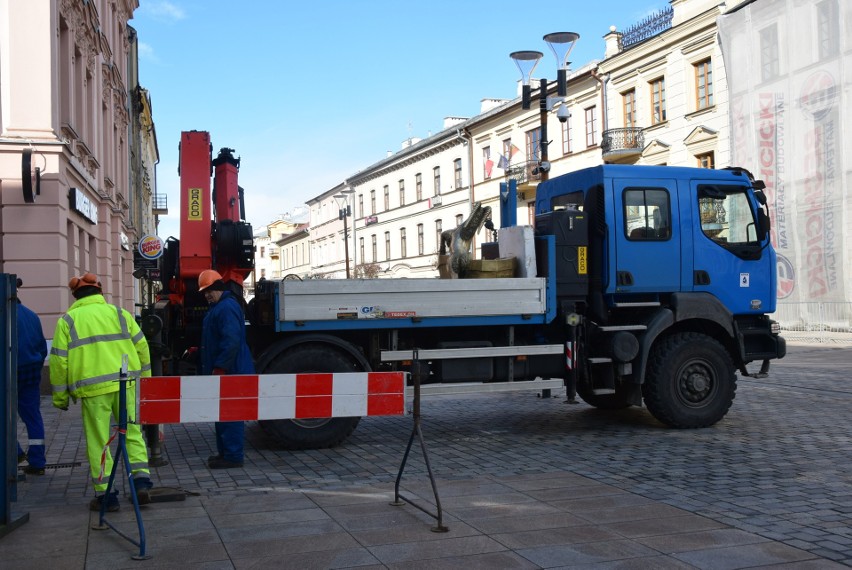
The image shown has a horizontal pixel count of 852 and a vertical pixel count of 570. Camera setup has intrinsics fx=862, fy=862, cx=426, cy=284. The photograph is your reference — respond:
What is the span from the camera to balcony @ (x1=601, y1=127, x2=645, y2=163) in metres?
32.0

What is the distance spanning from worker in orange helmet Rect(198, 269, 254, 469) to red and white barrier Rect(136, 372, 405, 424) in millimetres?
1554

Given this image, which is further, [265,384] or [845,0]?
[845,0]

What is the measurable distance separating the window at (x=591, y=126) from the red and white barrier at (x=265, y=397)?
100 ft

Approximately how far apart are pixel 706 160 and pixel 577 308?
22.0m

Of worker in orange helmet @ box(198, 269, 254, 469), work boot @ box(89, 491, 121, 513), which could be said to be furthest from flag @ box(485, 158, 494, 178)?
work boot @ box(89, 491, 121, 513)

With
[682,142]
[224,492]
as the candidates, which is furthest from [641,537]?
[682,142]

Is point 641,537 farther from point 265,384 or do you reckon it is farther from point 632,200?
point 632,200

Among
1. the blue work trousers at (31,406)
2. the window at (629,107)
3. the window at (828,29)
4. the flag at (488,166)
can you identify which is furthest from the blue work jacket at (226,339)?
the flag at (488,166)

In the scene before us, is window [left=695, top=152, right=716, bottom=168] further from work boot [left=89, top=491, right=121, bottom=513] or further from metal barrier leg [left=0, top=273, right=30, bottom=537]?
metal barrier leg [left=0, top=273, right=30, bottom=537]

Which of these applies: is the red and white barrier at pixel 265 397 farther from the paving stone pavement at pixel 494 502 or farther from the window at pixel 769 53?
the window at pixel 769 53

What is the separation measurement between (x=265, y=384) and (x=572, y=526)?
229cm

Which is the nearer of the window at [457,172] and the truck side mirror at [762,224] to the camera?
the truck side mirror at [762,224]

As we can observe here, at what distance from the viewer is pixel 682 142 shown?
1184 inches

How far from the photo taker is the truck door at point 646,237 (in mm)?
9234
